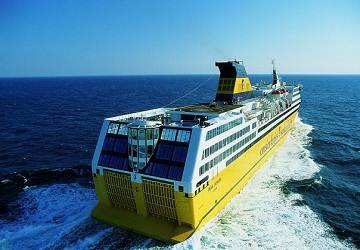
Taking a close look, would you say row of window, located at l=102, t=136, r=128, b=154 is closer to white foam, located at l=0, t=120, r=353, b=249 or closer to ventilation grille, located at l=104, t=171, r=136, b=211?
ventilation grille, located at l=104, t=171, r=136, b=211

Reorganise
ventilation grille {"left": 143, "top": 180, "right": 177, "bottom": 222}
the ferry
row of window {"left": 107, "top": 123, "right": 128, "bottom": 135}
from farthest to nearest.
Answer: row of window {"left": 107, "top": 123, "right": 128, "bottom": 135}
ventilation grille {"left": 143, "top": 180, "right": 177, "bottom": 222}
the ferry

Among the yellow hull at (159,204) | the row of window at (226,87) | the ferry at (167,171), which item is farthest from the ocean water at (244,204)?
the row of window at (226,87)

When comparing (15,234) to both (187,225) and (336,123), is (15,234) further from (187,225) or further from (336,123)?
(336,123)

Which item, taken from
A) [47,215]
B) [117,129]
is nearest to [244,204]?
[117,129]

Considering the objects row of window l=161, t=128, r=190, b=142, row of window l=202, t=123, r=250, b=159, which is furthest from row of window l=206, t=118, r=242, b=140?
row of window l=161, t=128, r=190, b=142

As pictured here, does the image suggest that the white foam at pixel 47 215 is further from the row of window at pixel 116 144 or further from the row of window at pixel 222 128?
the row of window at pixel 222 128

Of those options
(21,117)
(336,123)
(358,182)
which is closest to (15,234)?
(358,182)
